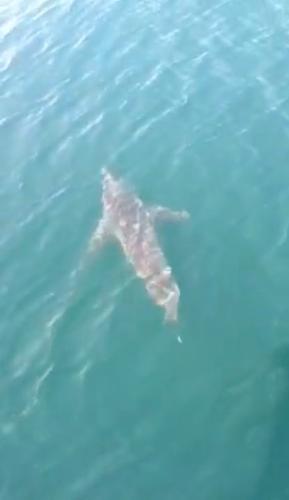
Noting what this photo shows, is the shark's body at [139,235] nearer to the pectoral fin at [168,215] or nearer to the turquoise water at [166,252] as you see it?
the pectoral fin at [168,215]

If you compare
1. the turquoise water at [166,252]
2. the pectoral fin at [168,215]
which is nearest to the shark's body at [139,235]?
the pectoral fin at [168,215]

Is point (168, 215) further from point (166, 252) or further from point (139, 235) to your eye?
point (166, 252)

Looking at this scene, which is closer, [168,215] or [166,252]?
[166,252]

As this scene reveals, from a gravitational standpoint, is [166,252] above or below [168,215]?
below

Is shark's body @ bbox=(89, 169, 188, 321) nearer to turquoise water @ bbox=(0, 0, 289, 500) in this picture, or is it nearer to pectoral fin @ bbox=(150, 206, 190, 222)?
pectoral fin @ bbox=(150, 206, 190, 222)

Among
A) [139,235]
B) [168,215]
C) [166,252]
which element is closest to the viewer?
[166,252]

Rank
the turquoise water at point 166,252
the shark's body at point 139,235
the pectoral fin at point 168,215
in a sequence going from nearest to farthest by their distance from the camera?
the turquoise water at point 166,252 → the shark's body at point 139,235 → the pectoral fin at point 168,215

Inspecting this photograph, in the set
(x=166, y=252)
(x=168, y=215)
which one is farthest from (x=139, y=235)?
(x=166, y=252)
